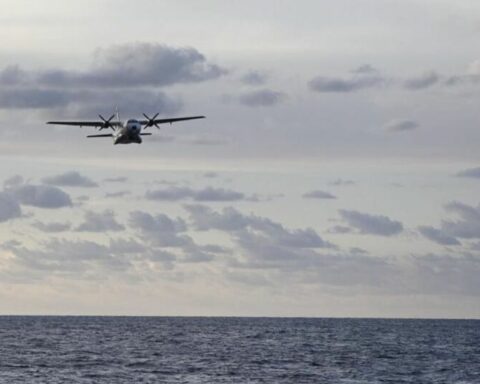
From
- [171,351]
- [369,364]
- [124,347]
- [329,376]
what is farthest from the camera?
[124,347]

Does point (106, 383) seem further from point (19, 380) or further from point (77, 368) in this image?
point (77, 368)

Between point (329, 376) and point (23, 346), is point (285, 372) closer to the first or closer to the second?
point (329, 376)

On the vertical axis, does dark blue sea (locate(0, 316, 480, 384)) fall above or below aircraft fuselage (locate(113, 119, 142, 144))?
below

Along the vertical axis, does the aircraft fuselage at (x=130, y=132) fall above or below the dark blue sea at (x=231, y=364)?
above

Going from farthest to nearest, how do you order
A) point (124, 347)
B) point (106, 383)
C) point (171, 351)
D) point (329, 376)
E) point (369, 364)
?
point (124, 347) < point (171, 351) < point (369, 364) < point (329, 376) < point (106, 383)

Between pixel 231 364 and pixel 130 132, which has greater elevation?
pixel 130 132

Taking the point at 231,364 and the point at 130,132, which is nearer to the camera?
the point at 130,132

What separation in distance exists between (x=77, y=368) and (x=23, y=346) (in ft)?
189

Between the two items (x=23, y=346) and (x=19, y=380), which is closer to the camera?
(x=19, y=380)

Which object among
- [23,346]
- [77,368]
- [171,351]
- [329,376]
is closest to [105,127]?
[77,368]

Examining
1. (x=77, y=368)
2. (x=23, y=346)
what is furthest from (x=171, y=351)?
(x=77, y=368)

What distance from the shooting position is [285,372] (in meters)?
140

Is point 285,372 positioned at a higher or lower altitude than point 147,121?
lower

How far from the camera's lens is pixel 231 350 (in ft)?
612
